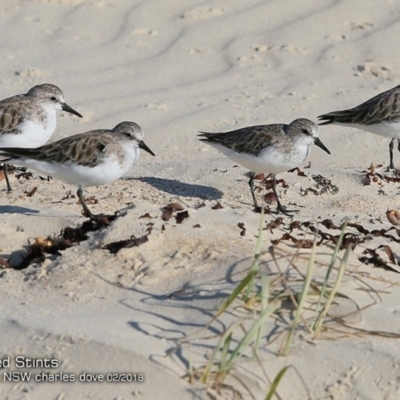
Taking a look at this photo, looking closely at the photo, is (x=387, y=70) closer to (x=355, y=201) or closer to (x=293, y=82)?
(x=293, y=82)

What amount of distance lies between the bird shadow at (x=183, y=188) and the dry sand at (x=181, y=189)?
0.02 m

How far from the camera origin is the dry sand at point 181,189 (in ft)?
13.6

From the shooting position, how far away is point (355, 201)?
7418 millimetres

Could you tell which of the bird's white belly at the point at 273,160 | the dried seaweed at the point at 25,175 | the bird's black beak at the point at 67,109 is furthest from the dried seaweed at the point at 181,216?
the bird's black beak at the point at 67,109

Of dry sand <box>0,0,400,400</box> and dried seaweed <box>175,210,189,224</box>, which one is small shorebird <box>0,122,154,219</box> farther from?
dried seaweed <box>175,210,189,224</box>

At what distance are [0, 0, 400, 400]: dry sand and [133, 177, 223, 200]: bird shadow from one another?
2 cm

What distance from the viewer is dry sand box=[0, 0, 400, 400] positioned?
414cm

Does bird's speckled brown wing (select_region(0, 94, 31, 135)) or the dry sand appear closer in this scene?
the dry sand

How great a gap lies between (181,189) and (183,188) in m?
0.04

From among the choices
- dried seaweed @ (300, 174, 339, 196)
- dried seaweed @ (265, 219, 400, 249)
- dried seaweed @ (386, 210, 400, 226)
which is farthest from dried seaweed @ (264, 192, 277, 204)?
dried seaweed @ (265, 219, 400, 249)

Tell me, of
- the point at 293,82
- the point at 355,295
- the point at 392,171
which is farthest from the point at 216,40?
the point at 355,295

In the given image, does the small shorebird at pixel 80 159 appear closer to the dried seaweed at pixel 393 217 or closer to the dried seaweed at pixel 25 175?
the dried seaweed at pixel 25 175

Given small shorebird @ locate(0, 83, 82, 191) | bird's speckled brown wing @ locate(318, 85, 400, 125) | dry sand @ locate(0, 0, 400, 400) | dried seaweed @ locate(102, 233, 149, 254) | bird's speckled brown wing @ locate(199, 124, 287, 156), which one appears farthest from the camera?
bird's speckled brown wing @ locate(318, 85, 400, 125)

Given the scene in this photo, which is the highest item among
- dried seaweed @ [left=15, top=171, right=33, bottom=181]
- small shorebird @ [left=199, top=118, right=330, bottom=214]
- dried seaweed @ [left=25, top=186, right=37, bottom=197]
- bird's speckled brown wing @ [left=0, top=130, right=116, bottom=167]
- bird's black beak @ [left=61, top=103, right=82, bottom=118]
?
bird's black beak @ [left=61, top=103, right=82, bottom=118]
